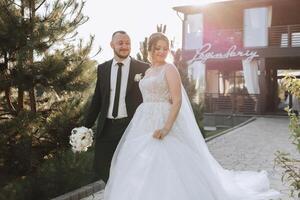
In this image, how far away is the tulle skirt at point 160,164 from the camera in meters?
3.83

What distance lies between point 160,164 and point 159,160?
40 millimetres

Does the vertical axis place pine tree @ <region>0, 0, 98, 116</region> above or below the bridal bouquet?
above

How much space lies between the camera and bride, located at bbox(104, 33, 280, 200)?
385 cm

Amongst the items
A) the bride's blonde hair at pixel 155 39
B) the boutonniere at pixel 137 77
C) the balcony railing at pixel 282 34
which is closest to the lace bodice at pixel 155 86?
the boutonniere at pixel 137 77

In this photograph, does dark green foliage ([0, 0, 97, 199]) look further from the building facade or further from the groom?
the building facade

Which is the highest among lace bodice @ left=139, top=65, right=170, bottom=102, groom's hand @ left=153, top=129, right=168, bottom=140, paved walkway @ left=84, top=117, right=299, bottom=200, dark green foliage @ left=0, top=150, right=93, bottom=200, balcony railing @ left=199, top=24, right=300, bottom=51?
balcony railing @ left=199, top=24, right=300, bottom=51

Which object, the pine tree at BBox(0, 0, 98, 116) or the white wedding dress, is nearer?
the white wedding dress

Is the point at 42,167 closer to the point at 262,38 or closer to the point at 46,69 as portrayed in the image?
the point at 46,69

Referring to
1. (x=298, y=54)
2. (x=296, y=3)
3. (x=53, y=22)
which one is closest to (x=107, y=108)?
(x=53, y=22)

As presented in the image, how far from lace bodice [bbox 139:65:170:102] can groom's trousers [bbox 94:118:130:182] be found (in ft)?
1.29

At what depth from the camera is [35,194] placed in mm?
5676

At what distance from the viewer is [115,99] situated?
427cm

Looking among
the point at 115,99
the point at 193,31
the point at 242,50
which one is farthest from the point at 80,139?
the point at 193,31

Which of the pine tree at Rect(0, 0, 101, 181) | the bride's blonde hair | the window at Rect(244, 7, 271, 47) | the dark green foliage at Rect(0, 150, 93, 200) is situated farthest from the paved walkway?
the window at Rect(244, 7, 271, 47)
